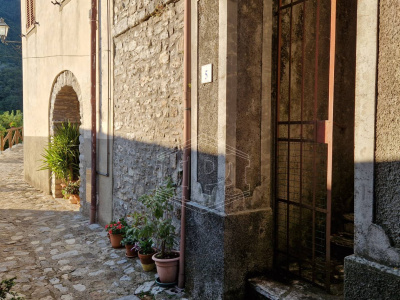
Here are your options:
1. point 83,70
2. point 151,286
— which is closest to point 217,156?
point 151,286

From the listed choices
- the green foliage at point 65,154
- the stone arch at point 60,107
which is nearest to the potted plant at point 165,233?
the green foliage at point 65,154

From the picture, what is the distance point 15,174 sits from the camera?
12.2m

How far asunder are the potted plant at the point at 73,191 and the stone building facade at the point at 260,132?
2.95 m

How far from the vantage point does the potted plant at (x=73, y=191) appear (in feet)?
25.9

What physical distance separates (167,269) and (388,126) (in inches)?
98.5

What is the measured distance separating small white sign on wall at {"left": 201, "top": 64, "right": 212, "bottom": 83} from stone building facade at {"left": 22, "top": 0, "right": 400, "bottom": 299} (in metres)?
0.05

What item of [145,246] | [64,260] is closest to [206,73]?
[145,246]

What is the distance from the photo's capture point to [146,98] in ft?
15.3

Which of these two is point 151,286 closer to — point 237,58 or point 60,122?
point 237,58

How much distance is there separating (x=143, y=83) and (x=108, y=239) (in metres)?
2.28

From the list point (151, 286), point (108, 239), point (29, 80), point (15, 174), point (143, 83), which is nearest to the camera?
point (151, 286)

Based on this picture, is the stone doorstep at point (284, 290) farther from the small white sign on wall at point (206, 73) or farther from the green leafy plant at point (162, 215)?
the small white sign on wall at point (206, 73)

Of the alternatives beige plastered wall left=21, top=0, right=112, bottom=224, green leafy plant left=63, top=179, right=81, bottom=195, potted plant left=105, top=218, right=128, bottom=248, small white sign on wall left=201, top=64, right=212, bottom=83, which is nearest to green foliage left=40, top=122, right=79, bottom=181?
green leafy plant left=63, top=179, right=81, bottom=195

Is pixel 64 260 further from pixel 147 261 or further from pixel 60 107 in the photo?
pixel 60 107
